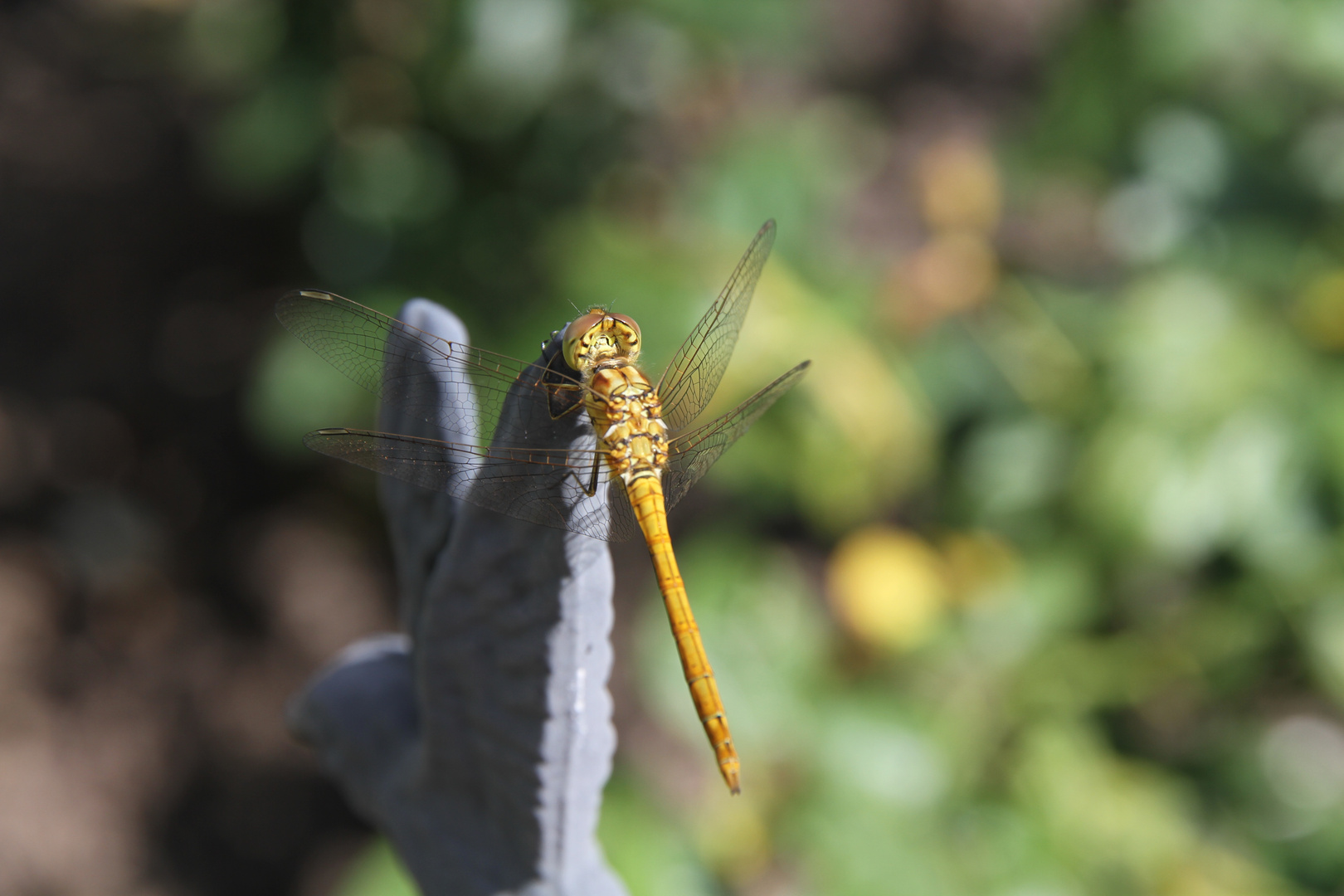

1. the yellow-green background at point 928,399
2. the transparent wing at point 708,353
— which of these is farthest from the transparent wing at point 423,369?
the yellow-green background at point 928,399

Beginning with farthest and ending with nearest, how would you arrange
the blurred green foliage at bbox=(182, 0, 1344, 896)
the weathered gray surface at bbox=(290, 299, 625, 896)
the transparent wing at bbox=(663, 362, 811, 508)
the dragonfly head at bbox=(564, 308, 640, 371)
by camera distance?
1. the blurred green foliage at bbox=(182, 0, 1344, 896)
2. the transparent wing at bbox=(663, 362, 811, 508)
3. the dragonfly head at bbox=(564, 308, 640, 371)
4. the weathered gray surface at bbox=(290, 299, 625, 896)

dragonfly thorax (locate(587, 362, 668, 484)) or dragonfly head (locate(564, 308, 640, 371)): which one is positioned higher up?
dragonfly head (locate(564, 308, 640, 371))

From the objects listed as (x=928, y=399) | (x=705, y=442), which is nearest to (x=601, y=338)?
(x=705, y=442)

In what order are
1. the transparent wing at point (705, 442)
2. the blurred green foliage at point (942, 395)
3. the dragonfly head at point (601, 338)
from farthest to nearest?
the blurred green foliage at point (942, 395) < the transparent wing at point (705, 442) < the dragonfly head at point (601, 338)

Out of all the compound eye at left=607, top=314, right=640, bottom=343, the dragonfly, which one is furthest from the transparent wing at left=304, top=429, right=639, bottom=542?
the compound eye at left=607, top=314, right=640, bottom=343

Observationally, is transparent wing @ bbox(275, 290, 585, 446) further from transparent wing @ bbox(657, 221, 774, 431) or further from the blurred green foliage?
the blurred green foliage

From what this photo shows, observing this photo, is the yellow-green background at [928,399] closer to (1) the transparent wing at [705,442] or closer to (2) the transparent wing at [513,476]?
(1) the transparent wing at [705,442]
